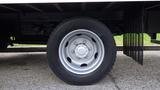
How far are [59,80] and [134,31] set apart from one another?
1.41m

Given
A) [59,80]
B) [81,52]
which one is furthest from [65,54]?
[59,80]

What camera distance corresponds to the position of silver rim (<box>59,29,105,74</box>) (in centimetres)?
454

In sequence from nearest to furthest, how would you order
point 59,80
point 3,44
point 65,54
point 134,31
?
point 65,54, point 59,80, point 134,31, point 3,44

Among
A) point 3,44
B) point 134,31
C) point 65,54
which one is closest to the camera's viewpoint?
point 65,54

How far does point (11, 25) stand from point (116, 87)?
244cm

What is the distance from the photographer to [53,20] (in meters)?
5.68

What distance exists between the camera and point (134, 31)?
5.20 meters

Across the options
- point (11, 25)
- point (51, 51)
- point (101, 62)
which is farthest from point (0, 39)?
point (101, 62)

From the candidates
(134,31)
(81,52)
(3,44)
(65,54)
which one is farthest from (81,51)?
(3,44)

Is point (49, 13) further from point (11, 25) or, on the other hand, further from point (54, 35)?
point (54, 35)

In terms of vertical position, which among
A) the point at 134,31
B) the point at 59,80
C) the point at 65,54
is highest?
the point at 134,31

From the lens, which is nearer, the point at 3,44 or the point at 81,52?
the point at 81,52

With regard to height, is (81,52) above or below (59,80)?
above

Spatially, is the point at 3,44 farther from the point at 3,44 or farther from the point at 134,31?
the point at 134,31
